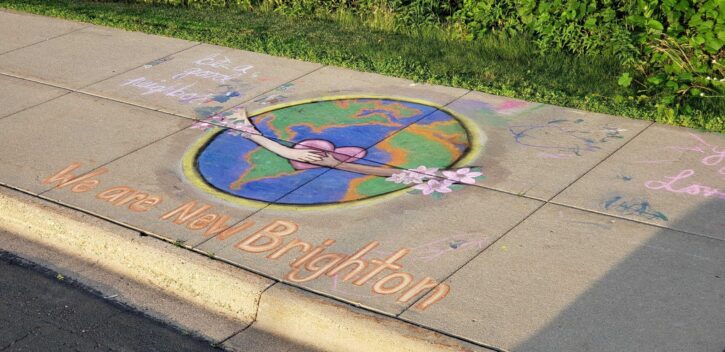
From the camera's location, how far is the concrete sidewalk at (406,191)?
4906 millimetres

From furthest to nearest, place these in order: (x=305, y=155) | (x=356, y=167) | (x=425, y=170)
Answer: (x=305, y=155), (x=356, y=167), (x=425, y=170)

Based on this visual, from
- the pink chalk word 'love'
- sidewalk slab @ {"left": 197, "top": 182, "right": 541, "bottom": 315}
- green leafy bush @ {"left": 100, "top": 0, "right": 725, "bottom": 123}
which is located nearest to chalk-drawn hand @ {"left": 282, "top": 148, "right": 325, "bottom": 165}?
sidewalk slab @ {"left": 197, "top": 182, "right": 541, "bottom": 315}

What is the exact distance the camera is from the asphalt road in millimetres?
5043

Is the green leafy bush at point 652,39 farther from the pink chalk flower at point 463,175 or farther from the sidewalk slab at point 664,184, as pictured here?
the pink chalk flower at point 463,175

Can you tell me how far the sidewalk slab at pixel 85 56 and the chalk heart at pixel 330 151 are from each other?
9.19ft

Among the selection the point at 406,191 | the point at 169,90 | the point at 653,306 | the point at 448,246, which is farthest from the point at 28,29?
the point at 653,306

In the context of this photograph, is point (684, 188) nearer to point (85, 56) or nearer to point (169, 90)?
point (169, 90)

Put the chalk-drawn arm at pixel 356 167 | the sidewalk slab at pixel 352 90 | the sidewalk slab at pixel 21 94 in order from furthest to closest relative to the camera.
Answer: the sidewalk slab at pixel 21 94, the sidewalk slab at pixel 352 90, the chalk-drawn arm at pixel 356 167

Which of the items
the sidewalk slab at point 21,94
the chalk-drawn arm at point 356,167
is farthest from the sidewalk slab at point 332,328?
the sidewalk slab at point 21,94

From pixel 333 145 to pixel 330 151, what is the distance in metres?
0.11

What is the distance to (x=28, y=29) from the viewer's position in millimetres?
10961

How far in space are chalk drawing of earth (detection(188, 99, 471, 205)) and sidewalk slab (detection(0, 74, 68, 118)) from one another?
2.03 meters

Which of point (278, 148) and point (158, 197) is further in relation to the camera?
point (278, 148)

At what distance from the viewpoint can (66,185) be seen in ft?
22.0
